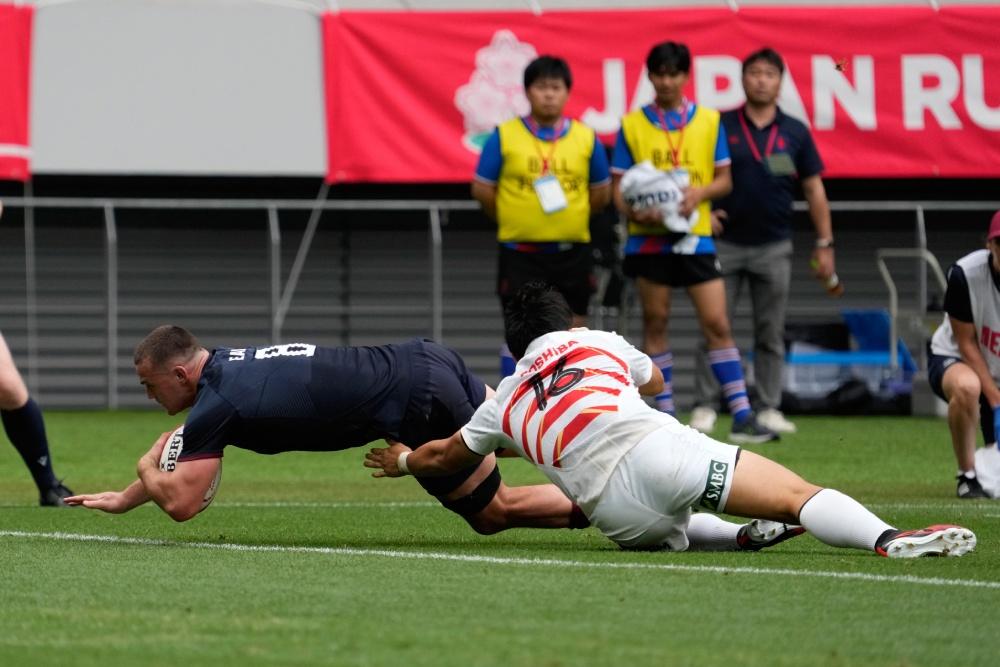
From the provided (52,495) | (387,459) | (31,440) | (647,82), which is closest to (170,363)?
(387,459)

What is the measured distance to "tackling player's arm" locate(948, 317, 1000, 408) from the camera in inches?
350

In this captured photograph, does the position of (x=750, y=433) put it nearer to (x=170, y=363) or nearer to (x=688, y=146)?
(x=688, y=146)

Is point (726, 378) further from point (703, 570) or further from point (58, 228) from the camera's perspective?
point (58, 228)

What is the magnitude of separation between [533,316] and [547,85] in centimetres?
552

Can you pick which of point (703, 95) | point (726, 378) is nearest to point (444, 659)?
point (726, 378)

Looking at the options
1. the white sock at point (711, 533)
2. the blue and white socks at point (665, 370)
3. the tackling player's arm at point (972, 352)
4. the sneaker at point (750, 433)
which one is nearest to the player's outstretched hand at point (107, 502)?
the white sock at point (711, 533)

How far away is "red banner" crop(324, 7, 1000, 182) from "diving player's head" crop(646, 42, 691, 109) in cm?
381

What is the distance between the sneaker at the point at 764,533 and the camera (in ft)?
21.2

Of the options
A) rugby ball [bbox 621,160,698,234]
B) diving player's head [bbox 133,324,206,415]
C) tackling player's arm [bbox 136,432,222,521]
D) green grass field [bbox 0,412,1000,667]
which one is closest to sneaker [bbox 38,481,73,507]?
green grass field [bbox 0,412,1000,667]

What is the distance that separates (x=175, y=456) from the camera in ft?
22.0

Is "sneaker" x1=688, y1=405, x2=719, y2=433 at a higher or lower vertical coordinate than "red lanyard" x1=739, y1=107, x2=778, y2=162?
lower

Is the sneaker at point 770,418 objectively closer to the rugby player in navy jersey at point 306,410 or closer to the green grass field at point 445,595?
the green grass field at point 445,595

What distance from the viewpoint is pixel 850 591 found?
536 centimetres

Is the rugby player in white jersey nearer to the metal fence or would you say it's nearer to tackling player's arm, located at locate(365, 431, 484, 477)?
tackling player's arm, located at locate(365, 431, 484, 477)
